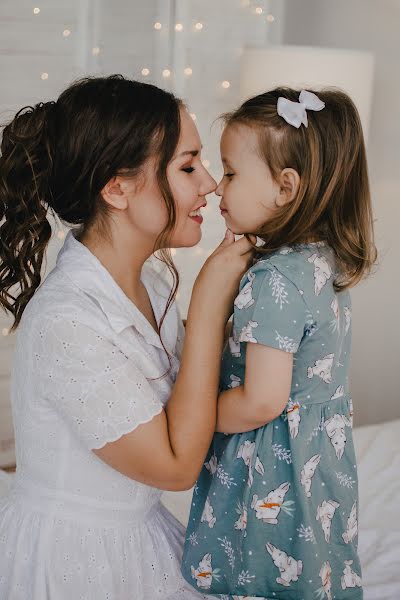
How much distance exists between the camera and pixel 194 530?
1.46 metres

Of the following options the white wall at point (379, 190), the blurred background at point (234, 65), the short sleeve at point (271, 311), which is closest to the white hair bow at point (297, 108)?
the short sleeve at point (271, 311)

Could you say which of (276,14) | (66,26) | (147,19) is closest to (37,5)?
(66,26)

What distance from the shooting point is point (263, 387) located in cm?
129

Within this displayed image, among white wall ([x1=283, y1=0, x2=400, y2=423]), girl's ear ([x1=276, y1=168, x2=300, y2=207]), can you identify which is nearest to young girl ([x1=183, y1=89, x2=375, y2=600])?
girl's ear ([x1=276, y1=168, x2=300, y2=207])

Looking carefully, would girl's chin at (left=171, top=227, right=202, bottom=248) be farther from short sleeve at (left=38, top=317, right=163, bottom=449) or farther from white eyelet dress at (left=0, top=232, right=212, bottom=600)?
short sleeve at (left=38, top=317, right=163, bottom=449)

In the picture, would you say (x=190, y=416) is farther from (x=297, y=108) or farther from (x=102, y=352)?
(x=297, y=108)

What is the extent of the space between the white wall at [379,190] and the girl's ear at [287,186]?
171 cm

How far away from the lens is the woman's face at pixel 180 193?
1.38m

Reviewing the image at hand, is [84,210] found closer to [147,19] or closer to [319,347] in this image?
[319,347]

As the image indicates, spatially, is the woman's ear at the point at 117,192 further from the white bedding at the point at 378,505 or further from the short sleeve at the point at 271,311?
the white bedding at the point at 378,505

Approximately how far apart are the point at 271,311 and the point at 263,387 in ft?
0.37

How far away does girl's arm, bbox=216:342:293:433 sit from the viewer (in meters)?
1.29

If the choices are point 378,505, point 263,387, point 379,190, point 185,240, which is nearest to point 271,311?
point 263,387

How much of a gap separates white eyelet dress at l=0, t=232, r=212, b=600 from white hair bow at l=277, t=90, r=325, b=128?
15.0 inches
